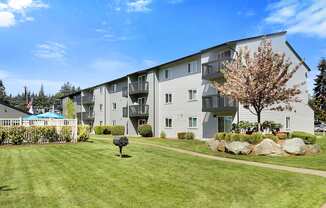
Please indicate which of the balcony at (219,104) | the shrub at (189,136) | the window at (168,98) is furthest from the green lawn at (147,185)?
the window at (168,98)

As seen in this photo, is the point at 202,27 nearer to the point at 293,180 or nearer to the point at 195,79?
A: the point at 195,79

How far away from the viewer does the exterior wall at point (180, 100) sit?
32344mm

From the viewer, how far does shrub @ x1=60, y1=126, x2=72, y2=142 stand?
22.4 meters

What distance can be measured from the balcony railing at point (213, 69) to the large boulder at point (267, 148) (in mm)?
10608

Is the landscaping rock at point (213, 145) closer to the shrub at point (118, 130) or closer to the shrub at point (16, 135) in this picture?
the shrub at point (16, 135)

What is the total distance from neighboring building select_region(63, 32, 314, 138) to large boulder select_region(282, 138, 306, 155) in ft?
27.6

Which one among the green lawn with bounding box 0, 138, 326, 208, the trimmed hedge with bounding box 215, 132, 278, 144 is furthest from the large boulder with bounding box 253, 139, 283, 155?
the green lawn with bounding box 0, 138, 326, 208

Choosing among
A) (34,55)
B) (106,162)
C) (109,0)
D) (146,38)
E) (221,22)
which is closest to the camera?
(106,162)

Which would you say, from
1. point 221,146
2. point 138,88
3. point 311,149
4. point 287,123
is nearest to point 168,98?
point 138,88

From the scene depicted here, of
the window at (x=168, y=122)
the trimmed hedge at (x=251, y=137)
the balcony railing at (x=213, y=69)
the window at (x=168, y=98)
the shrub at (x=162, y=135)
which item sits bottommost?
the shrub at (x=162, y=135)

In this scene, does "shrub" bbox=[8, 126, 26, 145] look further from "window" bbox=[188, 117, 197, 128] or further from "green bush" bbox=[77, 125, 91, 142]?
"window" bbox=[188, 117, 197, 128]

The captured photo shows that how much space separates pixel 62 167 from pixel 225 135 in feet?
38.2

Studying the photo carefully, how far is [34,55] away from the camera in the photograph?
37.1 m

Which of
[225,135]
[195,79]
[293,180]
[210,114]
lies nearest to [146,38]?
[195,79]
